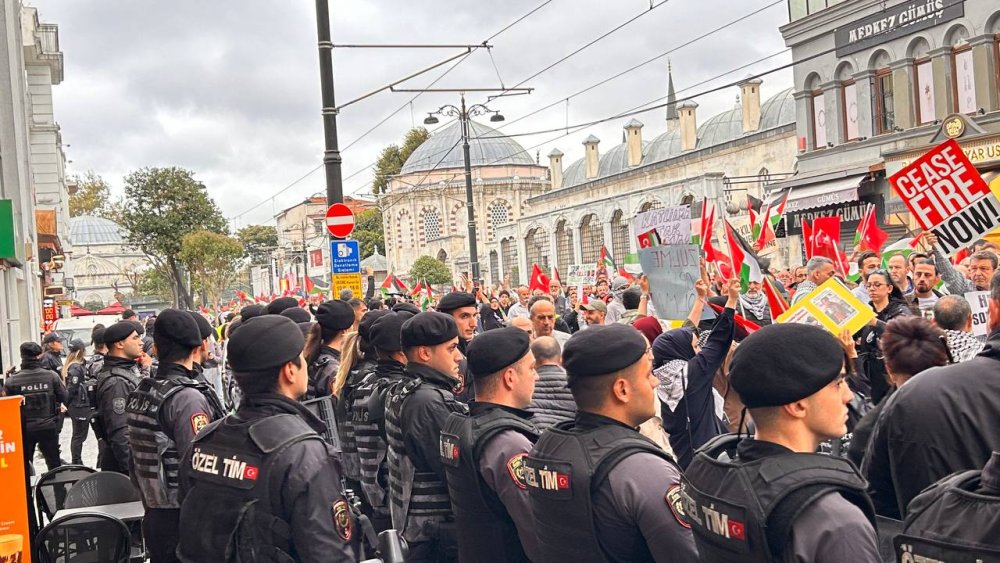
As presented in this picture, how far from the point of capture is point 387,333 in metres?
5.86

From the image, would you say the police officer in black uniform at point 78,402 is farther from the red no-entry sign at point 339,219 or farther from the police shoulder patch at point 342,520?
the police shoulder patch at point 342,520

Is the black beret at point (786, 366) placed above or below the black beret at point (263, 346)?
below

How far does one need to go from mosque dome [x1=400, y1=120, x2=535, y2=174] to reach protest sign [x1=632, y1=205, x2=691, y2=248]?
80.3 meters

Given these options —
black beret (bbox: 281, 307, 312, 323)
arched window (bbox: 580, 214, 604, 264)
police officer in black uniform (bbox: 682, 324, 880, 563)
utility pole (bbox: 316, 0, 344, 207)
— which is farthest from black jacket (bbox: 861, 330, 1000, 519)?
arched window (bbox: 580, 214, 604, 264)

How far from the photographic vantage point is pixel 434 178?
305ft

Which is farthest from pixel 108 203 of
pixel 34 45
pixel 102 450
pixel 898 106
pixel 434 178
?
pixel 102 450

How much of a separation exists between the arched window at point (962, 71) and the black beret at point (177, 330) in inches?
844

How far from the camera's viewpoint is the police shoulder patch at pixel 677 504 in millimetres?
3129

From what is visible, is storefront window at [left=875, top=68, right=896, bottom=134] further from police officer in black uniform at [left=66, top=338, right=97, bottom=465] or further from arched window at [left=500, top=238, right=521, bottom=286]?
arched window at [left=500, top=238, right=521, bottom=286]

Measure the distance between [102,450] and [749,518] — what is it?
6.79m

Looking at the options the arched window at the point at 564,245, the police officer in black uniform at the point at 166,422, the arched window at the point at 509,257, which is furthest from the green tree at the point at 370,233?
the police officer in black uniform at the point at 166,422

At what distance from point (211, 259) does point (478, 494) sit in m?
49.8

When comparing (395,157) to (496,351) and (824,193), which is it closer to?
(824,193)

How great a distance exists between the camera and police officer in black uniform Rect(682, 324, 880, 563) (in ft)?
8.21
